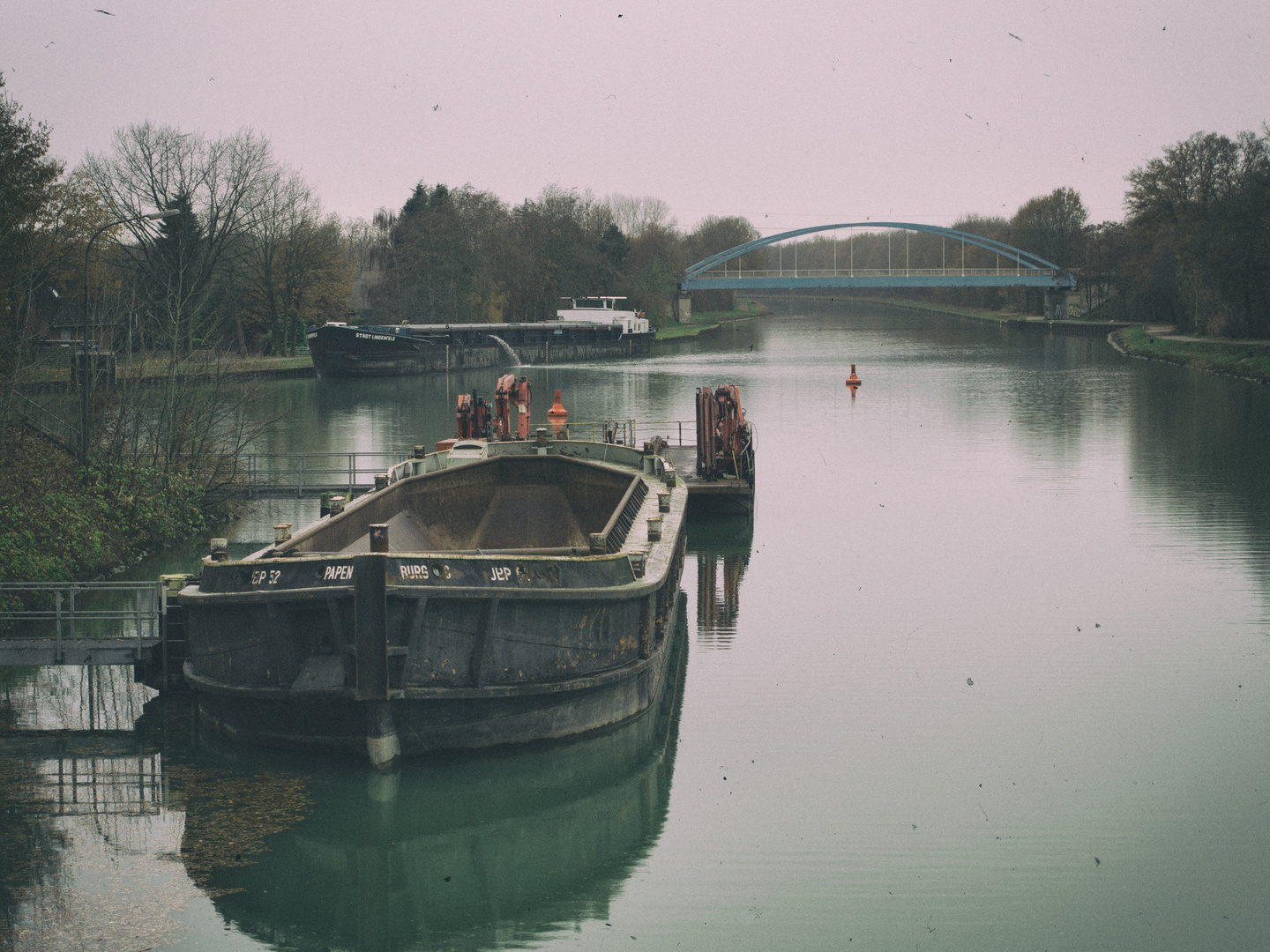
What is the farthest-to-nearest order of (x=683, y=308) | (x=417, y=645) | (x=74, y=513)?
(x=683, y=308) < (x=74, y=513) < (x=417, y=645)

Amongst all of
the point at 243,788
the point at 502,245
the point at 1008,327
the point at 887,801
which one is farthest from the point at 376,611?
the point at 1008,327

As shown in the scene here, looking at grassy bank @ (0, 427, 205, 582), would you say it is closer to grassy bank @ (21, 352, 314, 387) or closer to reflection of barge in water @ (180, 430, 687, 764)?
grassy bank @ (21, 352, 314, 387)

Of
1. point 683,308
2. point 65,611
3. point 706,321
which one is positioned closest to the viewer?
point 65,611

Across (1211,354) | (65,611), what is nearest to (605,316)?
(1211,354)

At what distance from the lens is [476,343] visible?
256 ft

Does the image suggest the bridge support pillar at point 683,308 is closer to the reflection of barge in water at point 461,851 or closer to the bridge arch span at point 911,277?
the bridge arch span at point 911,277

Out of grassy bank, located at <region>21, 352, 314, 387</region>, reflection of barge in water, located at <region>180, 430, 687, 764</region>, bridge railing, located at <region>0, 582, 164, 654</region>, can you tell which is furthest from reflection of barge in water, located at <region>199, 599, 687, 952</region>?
grassy bank, located at <region>21, 352, 314, 387</region>

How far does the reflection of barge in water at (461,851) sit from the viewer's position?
9.84m

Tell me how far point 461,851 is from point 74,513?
12523mm

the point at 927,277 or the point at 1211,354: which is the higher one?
the point at 927,277

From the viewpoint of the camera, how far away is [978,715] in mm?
14258

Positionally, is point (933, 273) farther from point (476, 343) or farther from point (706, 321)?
point (476, 343)

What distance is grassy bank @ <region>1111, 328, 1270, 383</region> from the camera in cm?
6019

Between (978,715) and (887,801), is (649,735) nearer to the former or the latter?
(887,801)
